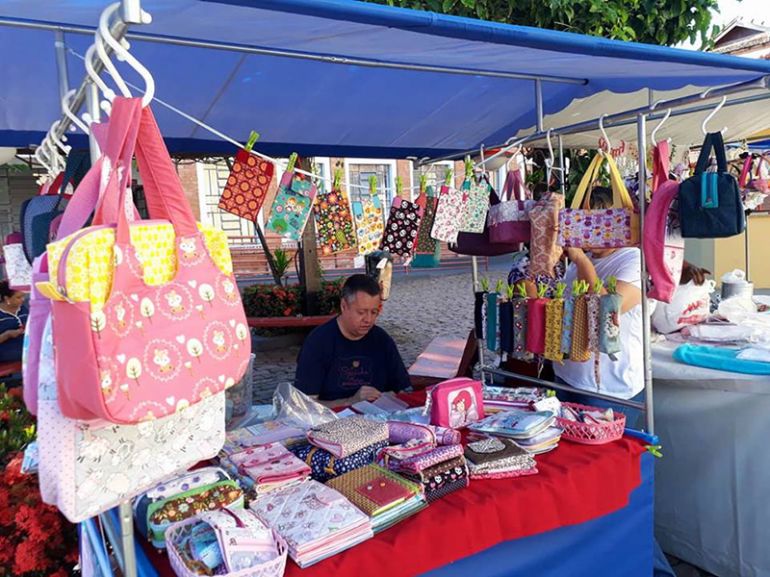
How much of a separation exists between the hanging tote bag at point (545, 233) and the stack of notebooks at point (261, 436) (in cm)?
131

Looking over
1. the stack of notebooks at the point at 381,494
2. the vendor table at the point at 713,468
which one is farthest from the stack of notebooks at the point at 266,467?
the vendor table at the point at 713,468

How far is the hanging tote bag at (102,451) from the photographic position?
3.63 ft

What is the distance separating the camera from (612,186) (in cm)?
253

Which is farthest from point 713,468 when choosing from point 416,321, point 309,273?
point 416,321

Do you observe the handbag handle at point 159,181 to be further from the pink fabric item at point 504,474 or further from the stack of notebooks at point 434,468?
the pink fabric item at point 504,474

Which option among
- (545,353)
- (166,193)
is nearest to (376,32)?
(166,193)

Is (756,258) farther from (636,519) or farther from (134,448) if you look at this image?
(134,448)

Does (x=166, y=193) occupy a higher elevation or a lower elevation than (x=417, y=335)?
higher

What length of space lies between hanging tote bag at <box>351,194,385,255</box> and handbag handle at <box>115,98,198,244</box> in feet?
6.15

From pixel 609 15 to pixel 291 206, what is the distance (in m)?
3.94

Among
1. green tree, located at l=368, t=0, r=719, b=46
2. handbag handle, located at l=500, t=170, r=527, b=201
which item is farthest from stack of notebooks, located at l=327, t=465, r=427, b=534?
green tree, located at l=368, t=0, r=719, b=46

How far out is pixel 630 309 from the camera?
2645 millimetres

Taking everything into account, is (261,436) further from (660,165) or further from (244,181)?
(660,165)

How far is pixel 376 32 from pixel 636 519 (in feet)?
6.89
